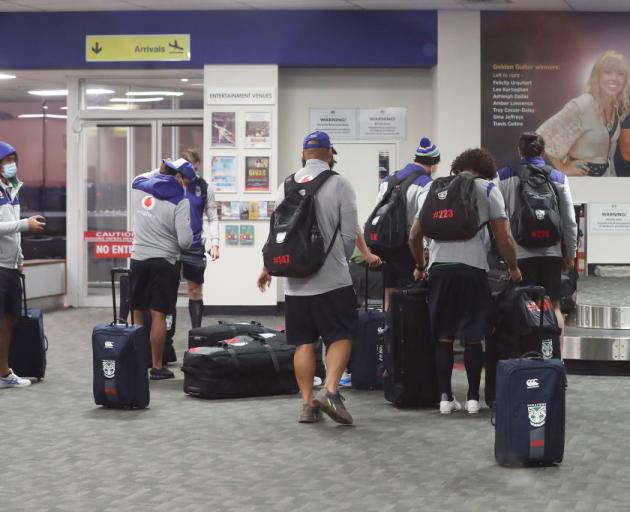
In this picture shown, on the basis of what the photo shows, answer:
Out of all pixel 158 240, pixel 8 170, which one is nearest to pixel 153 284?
pixel 158 240

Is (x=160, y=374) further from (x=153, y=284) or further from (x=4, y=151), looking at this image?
(x=4, y=151)

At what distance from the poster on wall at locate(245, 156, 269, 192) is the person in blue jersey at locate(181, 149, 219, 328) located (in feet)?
9.79

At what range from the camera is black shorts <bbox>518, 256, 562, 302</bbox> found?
6.82m

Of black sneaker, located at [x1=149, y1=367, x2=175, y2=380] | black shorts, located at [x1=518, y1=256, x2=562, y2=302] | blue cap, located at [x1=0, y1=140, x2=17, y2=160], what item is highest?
blue cap, located at [x1=0, y1=140, x2=17, y2=160]

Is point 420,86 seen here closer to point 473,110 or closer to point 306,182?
point 473,110

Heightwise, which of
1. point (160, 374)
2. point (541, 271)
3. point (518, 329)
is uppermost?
point (541, 271)

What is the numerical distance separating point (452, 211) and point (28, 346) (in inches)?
124

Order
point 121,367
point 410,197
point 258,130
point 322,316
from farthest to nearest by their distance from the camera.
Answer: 1. point 258,130
2. point 410,197
3. point 121,367
4. point 322,316

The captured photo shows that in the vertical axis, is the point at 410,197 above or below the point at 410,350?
above

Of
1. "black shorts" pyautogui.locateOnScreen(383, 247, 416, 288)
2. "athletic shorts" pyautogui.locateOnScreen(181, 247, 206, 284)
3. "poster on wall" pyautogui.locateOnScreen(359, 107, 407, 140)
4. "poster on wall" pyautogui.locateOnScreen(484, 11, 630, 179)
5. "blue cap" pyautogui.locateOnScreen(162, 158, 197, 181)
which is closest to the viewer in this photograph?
"black shorts" pyautogui.locateOnScreen(383, 247, 416, 288)

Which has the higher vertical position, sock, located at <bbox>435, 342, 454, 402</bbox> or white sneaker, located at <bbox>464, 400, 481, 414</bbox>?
sock, located at <bbox>435, 342, 454, 402</bbox>

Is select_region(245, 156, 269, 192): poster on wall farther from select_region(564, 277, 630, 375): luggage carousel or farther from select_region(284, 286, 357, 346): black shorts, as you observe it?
select_region(284, 286, 357, 346): black shorts

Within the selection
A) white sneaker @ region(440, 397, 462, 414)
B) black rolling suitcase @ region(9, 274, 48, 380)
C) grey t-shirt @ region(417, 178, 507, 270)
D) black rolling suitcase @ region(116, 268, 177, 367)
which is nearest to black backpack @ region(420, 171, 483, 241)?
grey t-shirt @ region(417, 178, 507, 270)

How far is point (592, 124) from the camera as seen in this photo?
12008 millimetres
